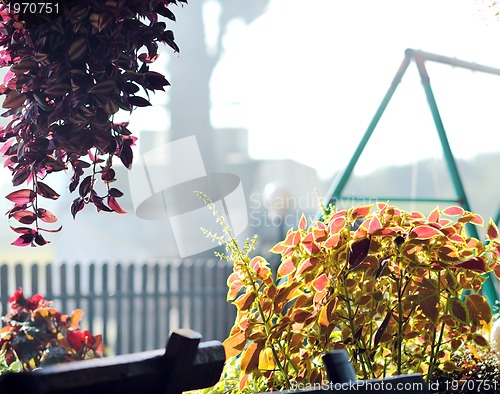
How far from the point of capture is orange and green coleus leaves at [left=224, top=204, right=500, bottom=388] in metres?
0.99

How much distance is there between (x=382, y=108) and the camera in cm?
165

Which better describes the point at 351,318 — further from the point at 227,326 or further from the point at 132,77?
the point at 227,326

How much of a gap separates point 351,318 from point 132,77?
1.73ft

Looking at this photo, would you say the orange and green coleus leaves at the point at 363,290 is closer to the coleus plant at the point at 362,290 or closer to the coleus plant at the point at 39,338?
the coleus plant at the point at 362,290

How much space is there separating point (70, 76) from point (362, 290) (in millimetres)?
578

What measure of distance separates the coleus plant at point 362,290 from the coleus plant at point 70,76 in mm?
302

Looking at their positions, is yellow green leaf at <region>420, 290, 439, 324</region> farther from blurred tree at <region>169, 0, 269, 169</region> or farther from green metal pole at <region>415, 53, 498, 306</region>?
blurred tree at <region>169, 0, 269, 169</region>

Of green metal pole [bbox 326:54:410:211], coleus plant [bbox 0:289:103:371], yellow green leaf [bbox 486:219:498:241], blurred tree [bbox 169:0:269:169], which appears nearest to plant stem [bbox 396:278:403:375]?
yellow green leaf [bbox 486:219:498:241]

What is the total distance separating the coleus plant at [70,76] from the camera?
669mm

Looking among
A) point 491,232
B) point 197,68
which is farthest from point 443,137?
point 197,68

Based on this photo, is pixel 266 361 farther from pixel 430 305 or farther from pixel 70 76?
pixel 70 76

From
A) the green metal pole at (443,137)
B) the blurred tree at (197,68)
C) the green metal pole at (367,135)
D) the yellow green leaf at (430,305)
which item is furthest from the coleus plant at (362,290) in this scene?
the blurred tree at (197,68)

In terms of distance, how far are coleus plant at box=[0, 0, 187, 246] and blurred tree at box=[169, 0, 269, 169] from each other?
7940 millimetres

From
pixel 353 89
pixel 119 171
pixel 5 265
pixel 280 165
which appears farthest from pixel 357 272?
→ pixel 280 165
